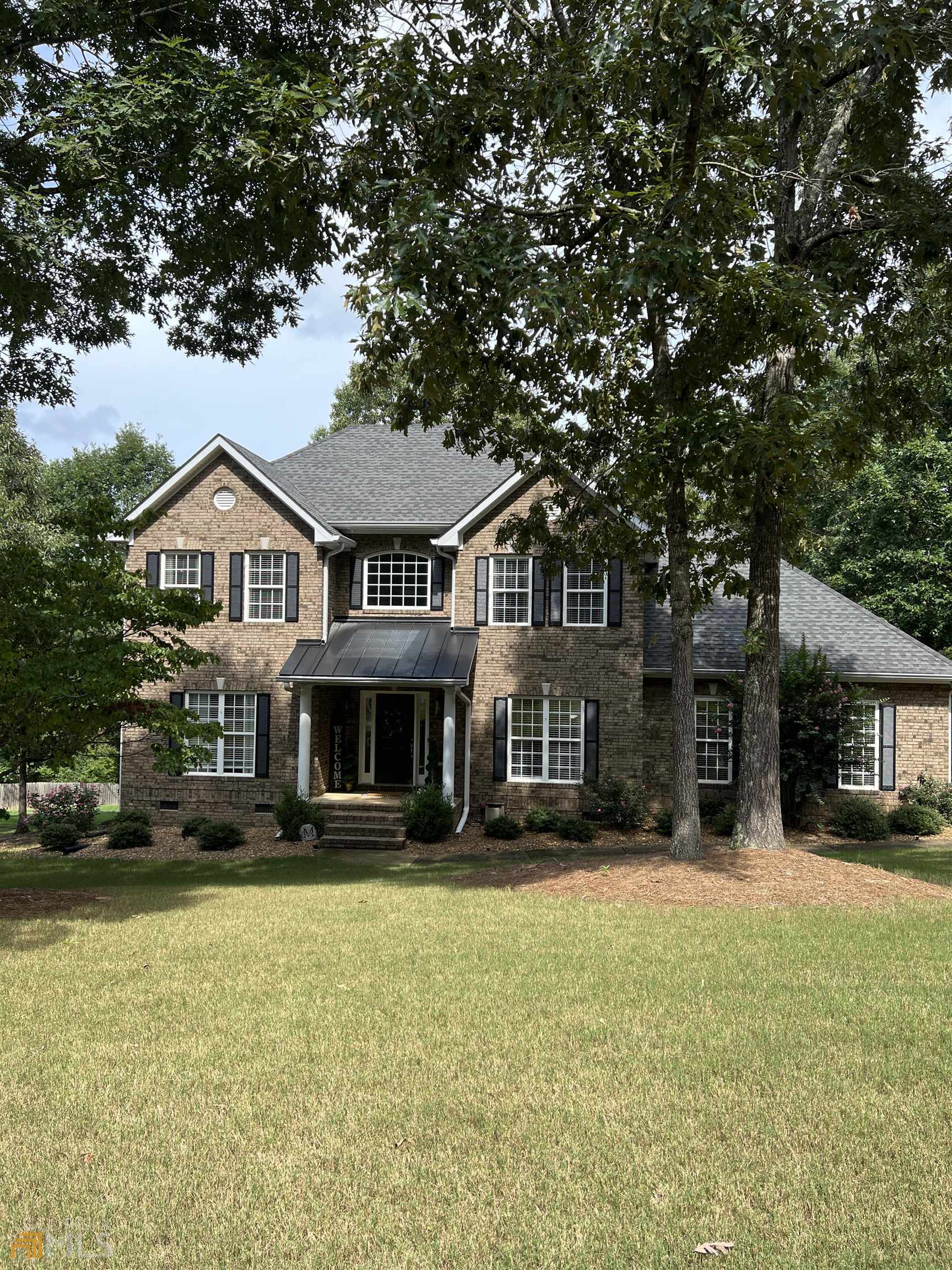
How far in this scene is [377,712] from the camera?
2228cm

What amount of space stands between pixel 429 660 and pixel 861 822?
9950 mm

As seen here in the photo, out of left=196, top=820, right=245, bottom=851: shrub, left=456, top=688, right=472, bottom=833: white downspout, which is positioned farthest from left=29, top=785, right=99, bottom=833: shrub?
left=456, top=688, right=472, bottom=833: white downspout

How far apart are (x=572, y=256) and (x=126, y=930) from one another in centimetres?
1082

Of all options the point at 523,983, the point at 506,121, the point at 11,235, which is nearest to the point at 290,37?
the point at 506,121

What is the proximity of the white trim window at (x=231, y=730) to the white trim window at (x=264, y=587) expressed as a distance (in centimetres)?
196

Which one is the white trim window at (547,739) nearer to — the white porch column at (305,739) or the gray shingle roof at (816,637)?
the gray shingle roof at (816,637)

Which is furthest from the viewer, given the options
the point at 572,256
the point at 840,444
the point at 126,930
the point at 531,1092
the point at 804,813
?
the point at 804,813

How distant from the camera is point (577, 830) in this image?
1867 centimetres

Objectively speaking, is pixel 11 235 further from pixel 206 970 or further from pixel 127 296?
pixel 206 970

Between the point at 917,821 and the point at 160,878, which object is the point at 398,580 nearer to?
the point at 160,878

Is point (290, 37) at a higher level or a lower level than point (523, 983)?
higher

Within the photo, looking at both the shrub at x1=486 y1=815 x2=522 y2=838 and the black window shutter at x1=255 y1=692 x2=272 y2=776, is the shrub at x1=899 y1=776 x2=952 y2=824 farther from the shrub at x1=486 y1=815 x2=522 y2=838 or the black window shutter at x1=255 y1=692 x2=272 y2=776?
the black window shutter at x1=255 y1=692 x2=272 y2=776

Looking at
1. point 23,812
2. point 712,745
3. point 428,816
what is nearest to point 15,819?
point 23,812

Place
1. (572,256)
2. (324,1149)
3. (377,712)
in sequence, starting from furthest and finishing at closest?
(377,712)
(572,256)
(324,1149)
